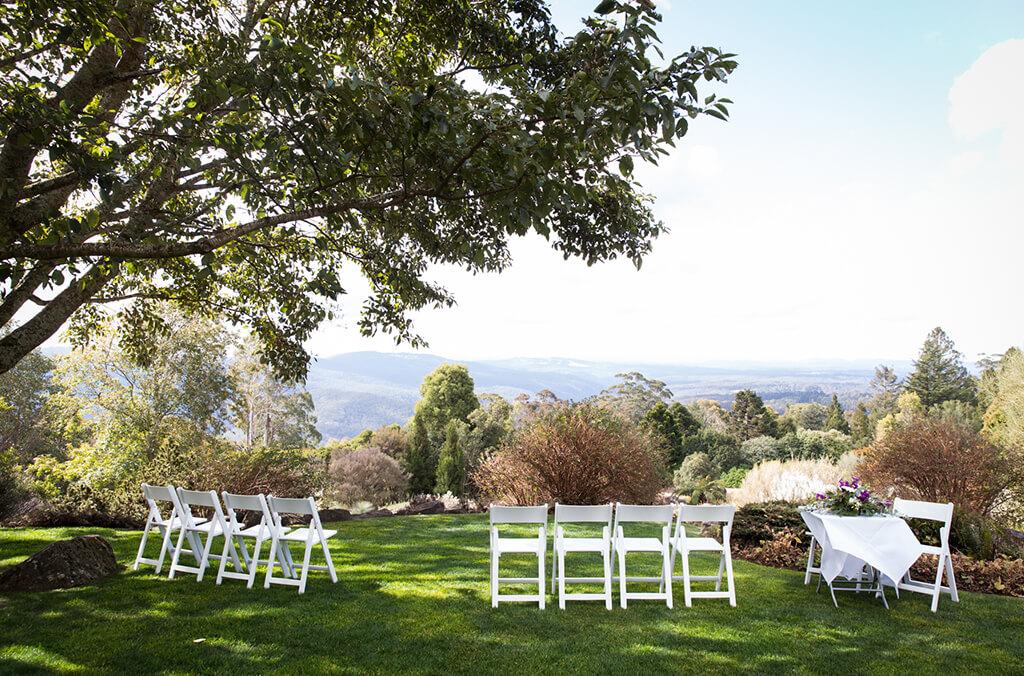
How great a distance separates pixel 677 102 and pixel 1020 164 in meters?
43.9

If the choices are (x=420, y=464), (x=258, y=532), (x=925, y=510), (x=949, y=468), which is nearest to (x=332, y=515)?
(x=258, y=532)

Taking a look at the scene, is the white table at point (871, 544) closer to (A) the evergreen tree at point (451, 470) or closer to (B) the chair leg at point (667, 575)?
(B) the chair leg at point (667, 575)

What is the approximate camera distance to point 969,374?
42.3 m

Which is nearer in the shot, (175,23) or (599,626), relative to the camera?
(599,626)

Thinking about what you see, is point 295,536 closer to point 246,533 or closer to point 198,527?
point 246,533

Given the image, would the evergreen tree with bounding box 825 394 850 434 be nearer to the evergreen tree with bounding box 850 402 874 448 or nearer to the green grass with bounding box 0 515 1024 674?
the evergreen tree with bounding box 850 402 874 448

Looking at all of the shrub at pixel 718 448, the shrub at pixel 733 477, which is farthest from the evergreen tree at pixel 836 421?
the shrub at pixel 733 477

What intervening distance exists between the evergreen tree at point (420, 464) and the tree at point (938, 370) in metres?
32.9

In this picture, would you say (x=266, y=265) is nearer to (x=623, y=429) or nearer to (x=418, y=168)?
(x=418, y=168)

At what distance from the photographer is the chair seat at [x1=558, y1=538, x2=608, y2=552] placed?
17.9 ft

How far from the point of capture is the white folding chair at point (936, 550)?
5691mm

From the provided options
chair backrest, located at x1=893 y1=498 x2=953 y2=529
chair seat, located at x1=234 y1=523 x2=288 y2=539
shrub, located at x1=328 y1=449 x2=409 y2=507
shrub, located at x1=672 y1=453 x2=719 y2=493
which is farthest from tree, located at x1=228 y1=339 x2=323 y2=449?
chair backrest, located at x1=893 y1=498 x2=953 y2=529

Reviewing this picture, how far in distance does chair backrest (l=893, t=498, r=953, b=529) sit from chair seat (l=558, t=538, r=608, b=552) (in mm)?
3108

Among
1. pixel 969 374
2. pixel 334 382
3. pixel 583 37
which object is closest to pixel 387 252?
pixel 583 37
